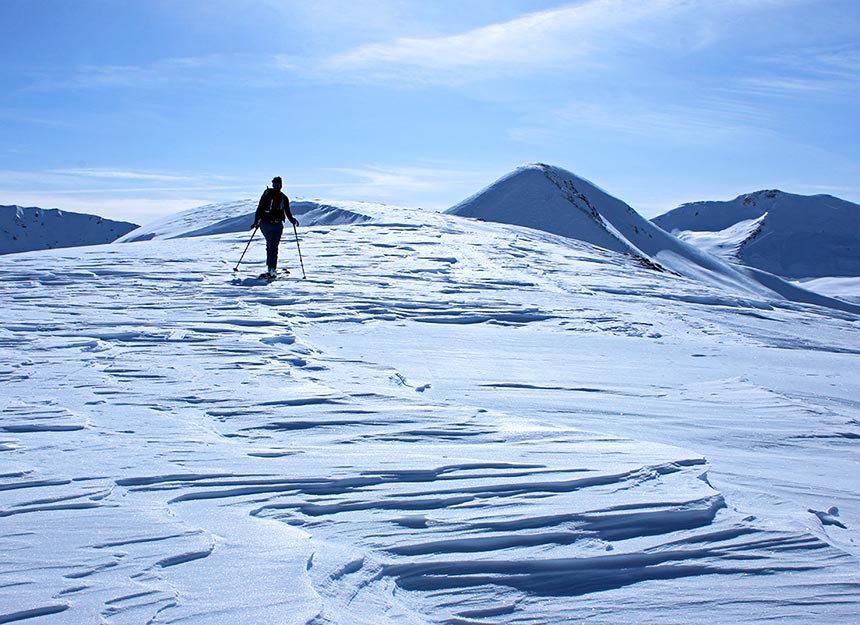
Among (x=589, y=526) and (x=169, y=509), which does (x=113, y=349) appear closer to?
(x=169, y=509)

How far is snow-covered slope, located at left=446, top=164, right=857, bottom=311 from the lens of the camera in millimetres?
48594

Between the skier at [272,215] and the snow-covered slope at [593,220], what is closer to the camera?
the skier at [272,215]

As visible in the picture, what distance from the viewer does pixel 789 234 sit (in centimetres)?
17538

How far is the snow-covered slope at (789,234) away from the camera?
163750mm

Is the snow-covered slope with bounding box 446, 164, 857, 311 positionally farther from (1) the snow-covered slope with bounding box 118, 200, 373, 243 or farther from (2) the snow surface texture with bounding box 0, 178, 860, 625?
(2) the snow surface texture with bounding box 0, 178, 860, 625

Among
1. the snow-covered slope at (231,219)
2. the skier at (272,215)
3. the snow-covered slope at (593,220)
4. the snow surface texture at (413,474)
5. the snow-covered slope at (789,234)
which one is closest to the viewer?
the snow surface texture at (413,474)

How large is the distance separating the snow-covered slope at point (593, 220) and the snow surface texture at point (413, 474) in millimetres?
39193

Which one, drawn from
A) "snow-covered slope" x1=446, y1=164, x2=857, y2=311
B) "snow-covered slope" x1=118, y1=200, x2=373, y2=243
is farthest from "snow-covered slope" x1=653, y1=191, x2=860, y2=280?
"snow-covered slope" x1=118, y1=200, x2=373, y2=243

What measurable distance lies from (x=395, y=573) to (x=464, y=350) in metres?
4.42

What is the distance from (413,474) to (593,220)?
47.4 m

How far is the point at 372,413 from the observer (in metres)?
4.53

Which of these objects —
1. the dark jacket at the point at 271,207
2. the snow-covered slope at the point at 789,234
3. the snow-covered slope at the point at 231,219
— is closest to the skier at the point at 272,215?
the dark jacket at the point at 271,207

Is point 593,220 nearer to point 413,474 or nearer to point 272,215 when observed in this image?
point 272,215

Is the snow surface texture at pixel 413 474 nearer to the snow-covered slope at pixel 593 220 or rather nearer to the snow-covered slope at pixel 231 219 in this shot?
the snow-covered slope at pixel 231 219
